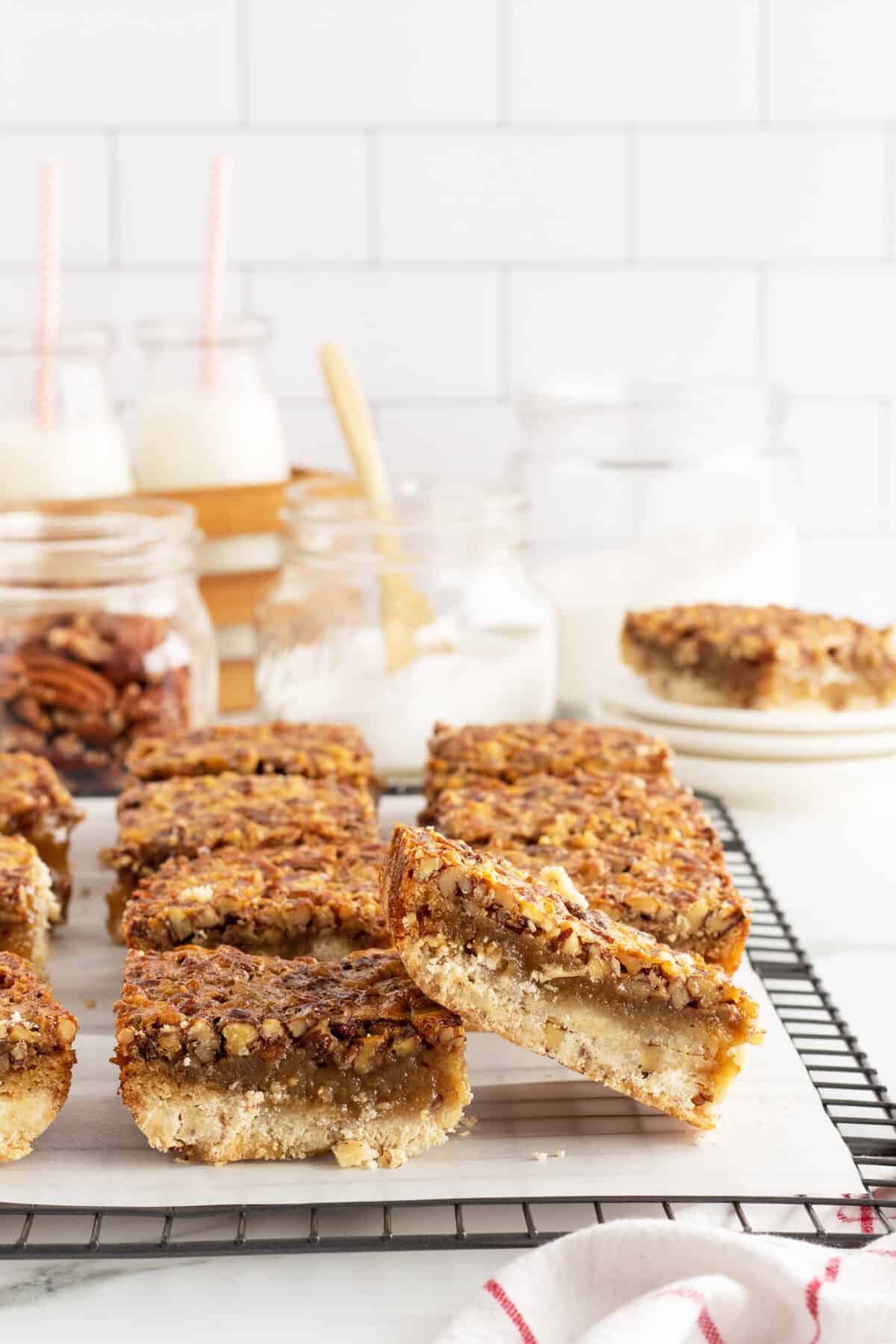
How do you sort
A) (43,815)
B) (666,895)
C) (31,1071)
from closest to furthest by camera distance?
1. (31,1071)
2. (666,895)
3. (43,815)

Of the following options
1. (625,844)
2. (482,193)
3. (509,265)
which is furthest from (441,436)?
(625,844)

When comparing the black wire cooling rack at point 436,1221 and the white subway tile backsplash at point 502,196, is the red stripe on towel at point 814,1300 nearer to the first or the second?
the black wire cooling rack at point 436,1221

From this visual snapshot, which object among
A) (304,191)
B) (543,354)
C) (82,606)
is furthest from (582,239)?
(82,606)

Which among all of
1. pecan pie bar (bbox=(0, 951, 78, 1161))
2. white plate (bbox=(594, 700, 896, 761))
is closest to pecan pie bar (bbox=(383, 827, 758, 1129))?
pecan pie bar (bbox=(0, 951, 78, 1161))

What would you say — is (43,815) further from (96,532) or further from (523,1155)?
(523,1155)

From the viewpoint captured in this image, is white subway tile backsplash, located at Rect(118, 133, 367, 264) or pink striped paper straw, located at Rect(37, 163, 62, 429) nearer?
pink striped paper straw, located at Rect(37, 163, 62, 429)

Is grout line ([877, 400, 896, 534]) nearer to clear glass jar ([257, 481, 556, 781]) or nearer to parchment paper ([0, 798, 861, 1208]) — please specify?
clear glass jar ([257, 481, 556, 781])

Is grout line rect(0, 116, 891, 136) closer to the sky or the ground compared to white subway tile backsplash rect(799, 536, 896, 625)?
closer to the sky

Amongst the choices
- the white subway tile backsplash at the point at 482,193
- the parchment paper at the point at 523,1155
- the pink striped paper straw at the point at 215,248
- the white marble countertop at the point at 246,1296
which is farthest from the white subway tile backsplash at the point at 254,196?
the white marble countertop at the point at 246,1296
